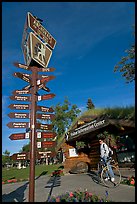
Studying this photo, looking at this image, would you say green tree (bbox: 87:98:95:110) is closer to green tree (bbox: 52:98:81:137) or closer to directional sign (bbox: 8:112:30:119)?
green tree (bbox: 52:98:81:137)

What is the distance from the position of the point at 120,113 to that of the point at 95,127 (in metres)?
1.71

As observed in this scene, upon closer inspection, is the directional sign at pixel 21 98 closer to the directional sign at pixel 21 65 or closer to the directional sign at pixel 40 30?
the directional sign at pixel 21 65

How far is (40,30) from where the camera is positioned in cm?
583

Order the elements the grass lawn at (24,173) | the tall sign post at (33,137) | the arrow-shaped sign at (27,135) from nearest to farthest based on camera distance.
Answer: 1. the tall sign post at (33,137)
2. the arrow-shaped sign at (27,135)
3. the grass lawn at (24,173)

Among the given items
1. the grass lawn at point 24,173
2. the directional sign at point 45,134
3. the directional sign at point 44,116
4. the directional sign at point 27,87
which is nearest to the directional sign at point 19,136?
the directional sign at point 45,134

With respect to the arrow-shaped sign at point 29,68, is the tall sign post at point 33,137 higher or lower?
lower

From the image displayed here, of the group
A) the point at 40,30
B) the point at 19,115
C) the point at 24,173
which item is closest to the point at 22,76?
the point at 19,115

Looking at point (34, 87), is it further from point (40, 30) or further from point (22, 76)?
point (40, 30)

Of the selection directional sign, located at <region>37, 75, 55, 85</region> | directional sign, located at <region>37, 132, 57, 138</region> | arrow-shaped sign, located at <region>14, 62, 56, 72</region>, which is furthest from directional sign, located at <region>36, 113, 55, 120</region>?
arrow-shaped sign, located at <region>14, 62, 56, 72</region>

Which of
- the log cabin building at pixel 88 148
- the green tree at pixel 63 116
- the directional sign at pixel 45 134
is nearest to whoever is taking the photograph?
the directional sign at pixel 45 134

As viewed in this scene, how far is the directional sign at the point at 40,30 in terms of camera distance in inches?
219

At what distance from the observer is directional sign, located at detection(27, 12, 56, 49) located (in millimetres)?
5562

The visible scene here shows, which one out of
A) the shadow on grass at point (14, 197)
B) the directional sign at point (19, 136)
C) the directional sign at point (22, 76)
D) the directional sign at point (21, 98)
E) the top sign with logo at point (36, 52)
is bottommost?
the shadow on grass at point (14, 197)

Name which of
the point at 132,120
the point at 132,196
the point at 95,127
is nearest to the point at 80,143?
the point at 95,127
